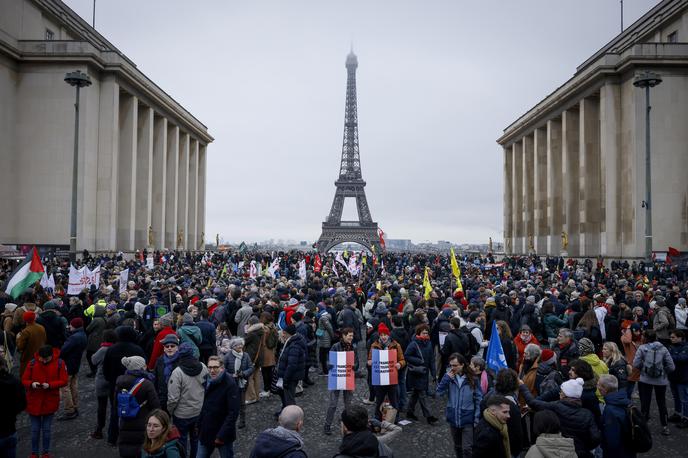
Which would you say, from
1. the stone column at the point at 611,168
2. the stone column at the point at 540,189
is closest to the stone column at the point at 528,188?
the stone column at the point at 540,189

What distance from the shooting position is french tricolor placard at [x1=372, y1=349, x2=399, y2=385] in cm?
760

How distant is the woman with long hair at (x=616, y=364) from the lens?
721 centimetres

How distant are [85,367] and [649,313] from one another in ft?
42.9

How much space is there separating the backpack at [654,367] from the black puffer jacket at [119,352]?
24.6ft

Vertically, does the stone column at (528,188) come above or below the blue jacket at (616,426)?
above

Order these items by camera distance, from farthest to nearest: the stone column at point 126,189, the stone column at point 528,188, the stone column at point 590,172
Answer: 1. the stone column at point 528,188
2. the stone column at point 126,189
3. the stone column at point 590,172

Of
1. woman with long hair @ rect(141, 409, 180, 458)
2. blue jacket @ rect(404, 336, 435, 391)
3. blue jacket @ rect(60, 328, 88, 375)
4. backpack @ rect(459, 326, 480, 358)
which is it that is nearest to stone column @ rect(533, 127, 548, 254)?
backpack @ rect(459, 326, 480, 358)

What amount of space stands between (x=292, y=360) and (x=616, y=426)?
4562mm

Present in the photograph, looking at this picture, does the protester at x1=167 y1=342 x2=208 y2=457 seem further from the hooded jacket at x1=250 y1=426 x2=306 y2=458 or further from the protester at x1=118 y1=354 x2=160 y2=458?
the hooded jacket at x1=250 y1=426 x2=306 y2=458

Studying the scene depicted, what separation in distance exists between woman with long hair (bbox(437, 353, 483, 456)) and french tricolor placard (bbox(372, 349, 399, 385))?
144 cm

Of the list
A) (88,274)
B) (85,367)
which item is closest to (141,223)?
(88,274)

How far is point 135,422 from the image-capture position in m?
5.61

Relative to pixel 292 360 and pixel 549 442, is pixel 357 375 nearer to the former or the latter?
pixel 292 360

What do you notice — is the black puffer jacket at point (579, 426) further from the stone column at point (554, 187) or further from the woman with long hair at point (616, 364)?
the stone column at point (554, 187)
